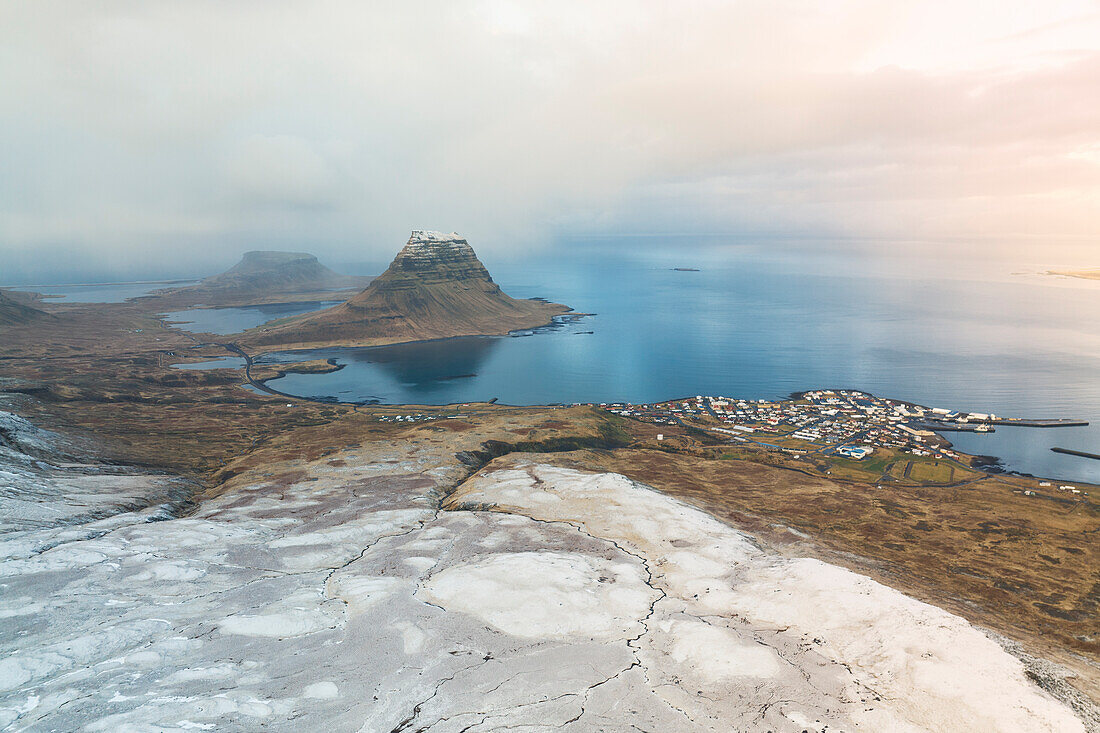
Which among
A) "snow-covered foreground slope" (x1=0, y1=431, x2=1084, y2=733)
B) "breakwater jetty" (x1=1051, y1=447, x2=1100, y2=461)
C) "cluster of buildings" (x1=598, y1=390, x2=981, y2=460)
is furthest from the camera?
"cluster of buildings" (x1=598, y1=390, x2=981, y2=460)

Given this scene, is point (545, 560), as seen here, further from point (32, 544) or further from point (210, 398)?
point (210, 398)

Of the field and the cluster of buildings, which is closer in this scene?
the field

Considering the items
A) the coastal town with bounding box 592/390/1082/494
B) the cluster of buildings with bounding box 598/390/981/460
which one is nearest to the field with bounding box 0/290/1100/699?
the coastal town with bounding box 592/390/1082/494

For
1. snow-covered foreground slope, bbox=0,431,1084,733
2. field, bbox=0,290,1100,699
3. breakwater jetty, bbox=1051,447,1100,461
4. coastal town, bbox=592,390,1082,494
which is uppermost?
snow-covered foreground slope, bbox=0,431,1084,733

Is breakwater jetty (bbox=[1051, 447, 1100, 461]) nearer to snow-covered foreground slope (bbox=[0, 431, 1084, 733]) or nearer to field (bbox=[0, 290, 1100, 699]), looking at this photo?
field (bbox=[0, 290, 1100, 699])

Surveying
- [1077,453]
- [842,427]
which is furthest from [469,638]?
[1077,453]

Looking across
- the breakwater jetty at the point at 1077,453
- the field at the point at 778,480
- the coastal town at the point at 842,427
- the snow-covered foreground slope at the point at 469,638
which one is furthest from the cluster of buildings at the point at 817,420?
the snow-covered foreground slope at the point at 469,638

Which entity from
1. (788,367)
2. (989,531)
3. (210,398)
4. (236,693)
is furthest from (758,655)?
(788,367)
